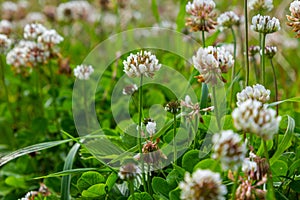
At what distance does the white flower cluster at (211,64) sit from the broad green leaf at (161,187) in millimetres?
198

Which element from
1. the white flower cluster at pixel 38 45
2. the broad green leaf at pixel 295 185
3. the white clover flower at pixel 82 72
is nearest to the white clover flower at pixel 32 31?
the white flower cluster at pixel 38 45

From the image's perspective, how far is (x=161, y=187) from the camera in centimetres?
97

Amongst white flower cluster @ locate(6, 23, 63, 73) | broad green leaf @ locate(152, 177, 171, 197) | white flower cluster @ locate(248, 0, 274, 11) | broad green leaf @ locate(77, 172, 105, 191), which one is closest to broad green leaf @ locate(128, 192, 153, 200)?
broad green leaf @ locate(152, 177, 171, 197)

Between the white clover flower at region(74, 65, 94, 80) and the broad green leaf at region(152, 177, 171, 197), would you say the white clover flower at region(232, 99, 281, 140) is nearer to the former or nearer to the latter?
the broad green leaf at region(152, 177, 171, 197)

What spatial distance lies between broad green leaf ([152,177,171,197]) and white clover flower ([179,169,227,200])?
0.80ft

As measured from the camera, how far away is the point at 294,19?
1063 millimetres

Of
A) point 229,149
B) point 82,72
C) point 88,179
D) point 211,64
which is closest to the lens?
point 229,149

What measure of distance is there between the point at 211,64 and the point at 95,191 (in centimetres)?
33

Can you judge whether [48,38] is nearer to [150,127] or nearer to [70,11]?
[150,127]

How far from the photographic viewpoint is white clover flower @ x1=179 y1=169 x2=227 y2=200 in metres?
0.71

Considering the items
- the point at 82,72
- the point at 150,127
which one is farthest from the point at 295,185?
the point at 82,72

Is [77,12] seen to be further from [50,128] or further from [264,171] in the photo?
[264,171]

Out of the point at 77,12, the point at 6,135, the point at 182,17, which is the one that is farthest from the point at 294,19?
the point at 77,12

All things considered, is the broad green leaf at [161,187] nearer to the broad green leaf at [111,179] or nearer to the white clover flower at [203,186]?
the broad green leaf at [111,179]
